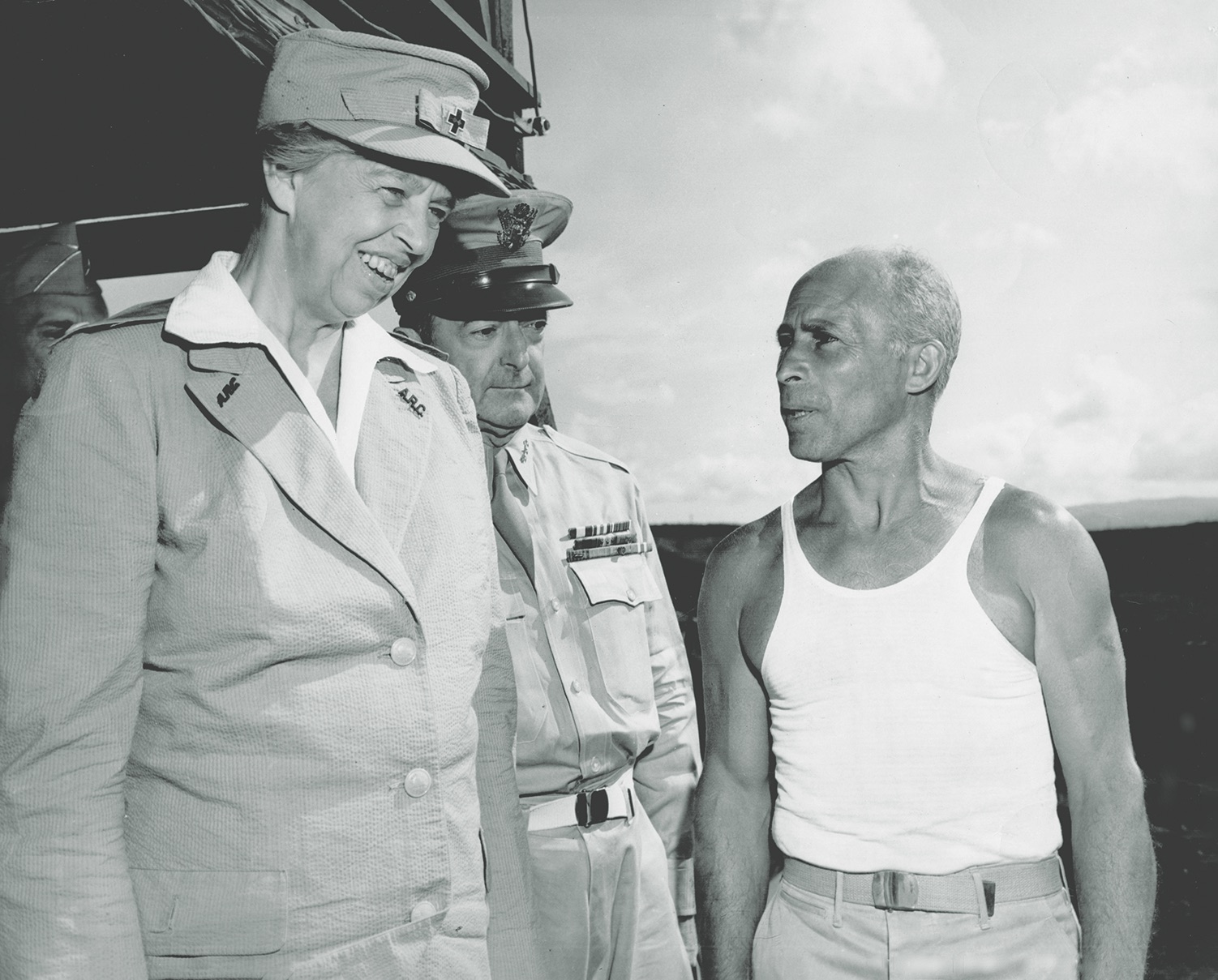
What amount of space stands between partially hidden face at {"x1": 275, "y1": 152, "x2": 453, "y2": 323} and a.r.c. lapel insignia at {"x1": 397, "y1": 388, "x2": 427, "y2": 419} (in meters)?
0.17

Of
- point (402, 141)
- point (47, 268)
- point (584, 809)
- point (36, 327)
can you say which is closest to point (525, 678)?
point (584, 809)

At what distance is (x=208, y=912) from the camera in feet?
4.18

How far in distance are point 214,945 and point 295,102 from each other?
1.22 metres

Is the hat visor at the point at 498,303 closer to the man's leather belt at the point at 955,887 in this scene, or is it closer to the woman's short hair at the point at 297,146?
the woman's short hair at the point at 297,146

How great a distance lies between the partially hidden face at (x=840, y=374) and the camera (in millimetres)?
2016

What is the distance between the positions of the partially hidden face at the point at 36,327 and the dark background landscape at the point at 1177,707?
562 cm

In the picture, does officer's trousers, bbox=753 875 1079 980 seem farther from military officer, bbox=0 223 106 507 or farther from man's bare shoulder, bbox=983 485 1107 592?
military officer, bbox=0 223 106 507

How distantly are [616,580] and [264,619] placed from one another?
4.61 feet

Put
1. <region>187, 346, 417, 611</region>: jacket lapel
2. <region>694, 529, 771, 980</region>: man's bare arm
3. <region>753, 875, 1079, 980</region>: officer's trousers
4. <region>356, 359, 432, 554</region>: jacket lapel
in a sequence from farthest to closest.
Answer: <region>694, 529, 771, 980</region>: man's bare arm, <region>753, 875, 1079, 980</region>: officer's trousers, <region>356, 359, 432, 554</region>: jacket lapel, <region>187, 346, 417, 611</region>: jacket lapel

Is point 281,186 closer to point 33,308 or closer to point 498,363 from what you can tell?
point 498,363

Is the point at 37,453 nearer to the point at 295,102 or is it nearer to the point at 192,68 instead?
the point at 295,102

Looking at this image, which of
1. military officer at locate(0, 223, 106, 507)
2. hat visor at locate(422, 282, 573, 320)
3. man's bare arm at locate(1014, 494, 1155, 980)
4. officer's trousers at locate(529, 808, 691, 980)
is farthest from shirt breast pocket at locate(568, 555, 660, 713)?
military officer at locate(0, 223, 106, 507)

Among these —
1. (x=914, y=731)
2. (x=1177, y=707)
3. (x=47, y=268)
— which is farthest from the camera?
(x=1177, y=707)

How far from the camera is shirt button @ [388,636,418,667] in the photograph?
4.65 feet
